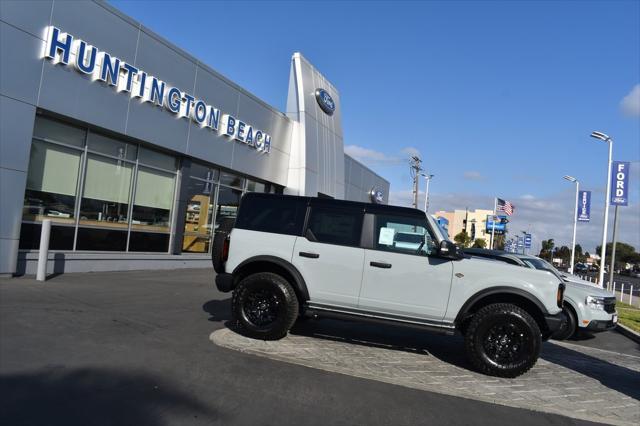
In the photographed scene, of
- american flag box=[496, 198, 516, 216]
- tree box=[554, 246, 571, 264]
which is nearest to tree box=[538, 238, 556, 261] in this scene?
tree box=[554, 246, 571, 264]

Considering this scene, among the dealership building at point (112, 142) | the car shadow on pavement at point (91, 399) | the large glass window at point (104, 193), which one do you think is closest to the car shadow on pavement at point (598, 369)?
the car shadow on pavement at point (91, 399)

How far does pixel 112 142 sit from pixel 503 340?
11.1 m

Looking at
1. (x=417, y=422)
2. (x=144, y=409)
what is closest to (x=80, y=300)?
(x=144, y=409)

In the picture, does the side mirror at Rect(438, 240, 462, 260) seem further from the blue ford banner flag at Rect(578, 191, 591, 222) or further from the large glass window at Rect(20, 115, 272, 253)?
the blue ford banner flag at Rect(578, 191, 591, 222)

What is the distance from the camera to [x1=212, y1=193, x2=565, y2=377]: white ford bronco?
20.2 feet

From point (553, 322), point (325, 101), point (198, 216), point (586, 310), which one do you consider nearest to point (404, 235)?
point (553, 322)

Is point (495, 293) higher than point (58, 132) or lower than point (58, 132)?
lower

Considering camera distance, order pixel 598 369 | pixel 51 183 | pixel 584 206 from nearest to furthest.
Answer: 1. pixel 598 369
2. pixel 51 183
3. pixel 584 206

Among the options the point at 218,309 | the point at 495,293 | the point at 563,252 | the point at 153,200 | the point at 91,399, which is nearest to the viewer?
the point at 91,399

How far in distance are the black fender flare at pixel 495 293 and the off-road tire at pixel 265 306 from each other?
2.20m

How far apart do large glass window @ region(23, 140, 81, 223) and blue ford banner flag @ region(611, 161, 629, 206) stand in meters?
21.9

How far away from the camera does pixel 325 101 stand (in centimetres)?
2323

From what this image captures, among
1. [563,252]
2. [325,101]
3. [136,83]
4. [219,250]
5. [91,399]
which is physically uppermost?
[325,101]

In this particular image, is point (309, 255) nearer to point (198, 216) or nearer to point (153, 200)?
point (153, 200)
